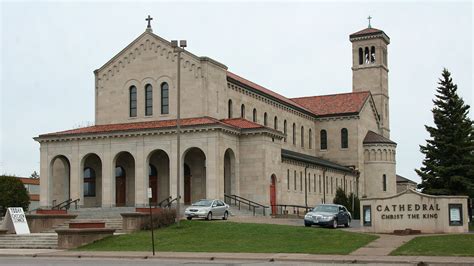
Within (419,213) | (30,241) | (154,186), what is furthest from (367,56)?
(30,241)

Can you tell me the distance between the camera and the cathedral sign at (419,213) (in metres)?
37.2

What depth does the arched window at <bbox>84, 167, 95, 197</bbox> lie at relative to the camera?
60312mm

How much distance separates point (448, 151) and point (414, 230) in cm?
1460

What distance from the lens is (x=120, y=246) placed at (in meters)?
35.9

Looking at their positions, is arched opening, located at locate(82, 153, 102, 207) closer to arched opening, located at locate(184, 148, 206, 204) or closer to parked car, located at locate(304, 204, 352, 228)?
arched opening, located at locate(184, 148, 206, 204)

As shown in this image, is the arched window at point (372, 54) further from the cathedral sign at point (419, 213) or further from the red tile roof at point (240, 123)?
the cathedral sign at point (419, 213)

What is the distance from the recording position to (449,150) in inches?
1980

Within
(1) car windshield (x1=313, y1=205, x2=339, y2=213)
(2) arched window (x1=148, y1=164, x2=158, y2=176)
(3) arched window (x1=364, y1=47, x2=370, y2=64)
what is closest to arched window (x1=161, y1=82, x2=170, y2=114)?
(2) arched window (x1=148, y1=164, x2=158, y2=176)

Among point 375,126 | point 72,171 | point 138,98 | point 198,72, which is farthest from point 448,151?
point 375,126

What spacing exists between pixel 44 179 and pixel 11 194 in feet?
43.5

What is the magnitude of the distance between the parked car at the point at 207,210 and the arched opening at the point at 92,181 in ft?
53.2

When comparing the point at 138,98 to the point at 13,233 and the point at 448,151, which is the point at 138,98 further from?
the point at 448,151

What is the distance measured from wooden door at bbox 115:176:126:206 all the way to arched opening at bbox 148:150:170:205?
2435 mm

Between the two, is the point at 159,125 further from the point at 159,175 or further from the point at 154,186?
the point at 154,186
